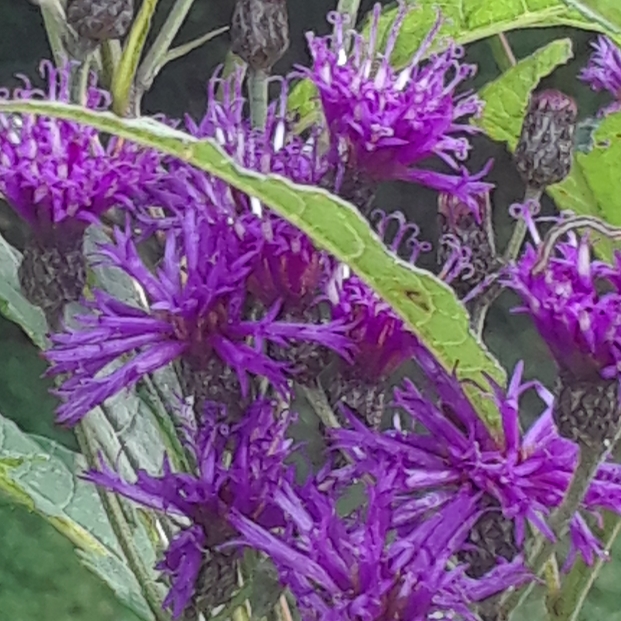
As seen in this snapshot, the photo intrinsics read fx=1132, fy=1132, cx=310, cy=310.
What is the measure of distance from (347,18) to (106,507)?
19 cm

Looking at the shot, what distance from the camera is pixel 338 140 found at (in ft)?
1.18

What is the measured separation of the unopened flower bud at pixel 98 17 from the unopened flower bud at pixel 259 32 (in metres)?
0.04

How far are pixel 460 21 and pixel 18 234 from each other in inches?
18.3

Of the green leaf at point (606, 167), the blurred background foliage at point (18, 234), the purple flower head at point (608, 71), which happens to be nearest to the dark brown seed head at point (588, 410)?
the green leaf at point (606, 167)

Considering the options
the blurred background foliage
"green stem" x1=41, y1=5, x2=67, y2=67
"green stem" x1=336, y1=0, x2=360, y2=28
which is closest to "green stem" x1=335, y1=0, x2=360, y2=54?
"green stem" x1=336, y1=0, x2=360, y2=28

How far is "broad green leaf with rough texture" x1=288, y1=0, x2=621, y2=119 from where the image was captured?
0.42 m

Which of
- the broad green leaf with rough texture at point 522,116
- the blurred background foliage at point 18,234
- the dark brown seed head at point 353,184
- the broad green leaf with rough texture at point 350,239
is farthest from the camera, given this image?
the blurred background foliage at point 18,234

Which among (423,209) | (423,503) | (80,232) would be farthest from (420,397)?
(423,209)

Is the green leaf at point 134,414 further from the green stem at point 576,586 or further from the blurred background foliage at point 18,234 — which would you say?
the blurred background foliage at point 18,234

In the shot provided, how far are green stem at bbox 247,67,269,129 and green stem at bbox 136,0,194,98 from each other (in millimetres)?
31

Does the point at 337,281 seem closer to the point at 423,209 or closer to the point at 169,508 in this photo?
the point at 169,508

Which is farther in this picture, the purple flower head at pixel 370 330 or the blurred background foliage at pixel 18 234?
the blurred background foliage at pixel 18 234

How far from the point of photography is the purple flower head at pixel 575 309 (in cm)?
31

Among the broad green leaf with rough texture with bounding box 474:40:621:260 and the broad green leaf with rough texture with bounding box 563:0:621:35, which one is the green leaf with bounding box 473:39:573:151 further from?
the broad green leaf with rough texture with bounding box 563:0:621:35
